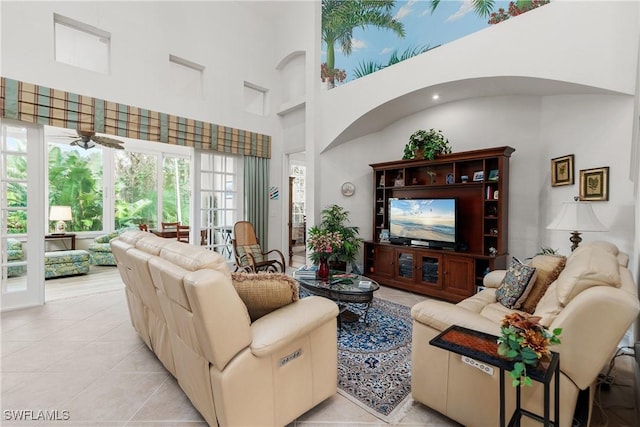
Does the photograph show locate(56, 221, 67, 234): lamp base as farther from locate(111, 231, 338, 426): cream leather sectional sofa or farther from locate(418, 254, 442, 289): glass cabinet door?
locate(418, 254, 442, 289): glass cabinet door

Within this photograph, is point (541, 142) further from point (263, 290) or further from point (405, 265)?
point (263, 290)

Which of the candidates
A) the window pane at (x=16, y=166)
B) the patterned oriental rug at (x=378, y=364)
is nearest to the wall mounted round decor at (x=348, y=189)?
the patterned oriental rug at (x=378, y=364)

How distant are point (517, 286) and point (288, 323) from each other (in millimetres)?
1847

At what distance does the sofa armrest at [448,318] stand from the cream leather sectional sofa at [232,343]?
509 millimetres

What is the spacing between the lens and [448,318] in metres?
1.59

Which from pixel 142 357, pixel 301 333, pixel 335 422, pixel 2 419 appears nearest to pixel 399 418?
pixel 335 422

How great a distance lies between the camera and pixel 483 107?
3932mm

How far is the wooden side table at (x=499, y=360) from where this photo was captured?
1.11 m

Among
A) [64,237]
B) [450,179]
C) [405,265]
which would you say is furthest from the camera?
[64,237]

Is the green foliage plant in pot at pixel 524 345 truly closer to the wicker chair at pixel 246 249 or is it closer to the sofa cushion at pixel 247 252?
the wicker chair at pixel 246 249

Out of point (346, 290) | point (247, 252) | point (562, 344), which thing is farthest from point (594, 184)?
point (247, 252)

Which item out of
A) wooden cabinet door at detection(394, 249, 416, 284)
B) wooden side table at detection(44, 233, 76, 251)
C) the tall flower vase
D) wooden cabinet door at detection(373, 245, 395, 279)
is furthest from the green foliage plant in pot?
wooden side table at detection(44, 233, 76, 251)

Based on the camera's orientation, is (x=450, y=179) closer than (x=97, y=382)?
No

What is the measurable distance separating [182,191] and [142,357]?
19.6 feet
